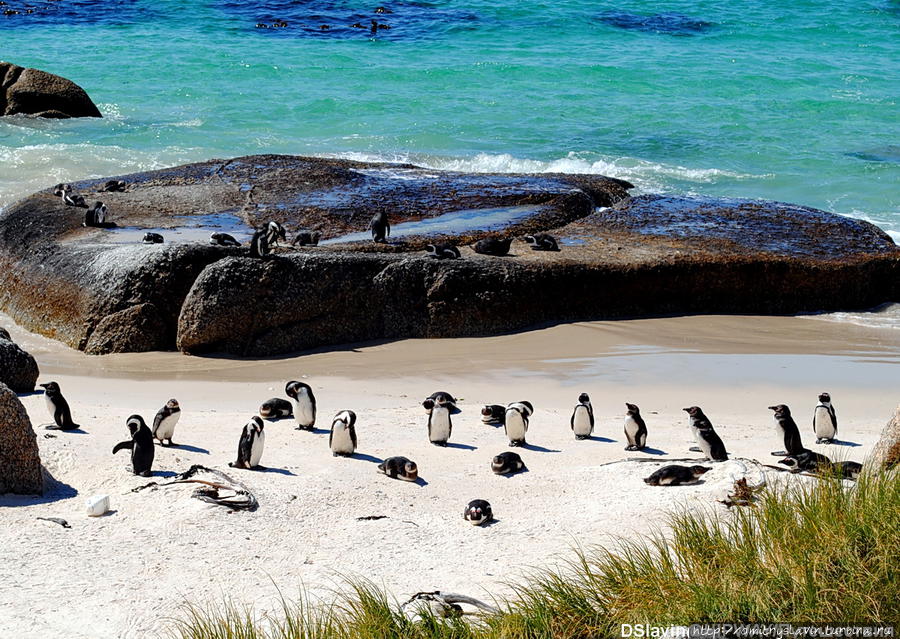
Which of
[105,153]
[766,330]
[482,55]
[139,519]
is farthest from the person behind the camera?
[482,55]

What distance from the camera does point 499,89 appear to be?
30094mm

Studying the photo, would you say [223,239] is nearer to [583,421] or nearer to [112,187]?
[112,187]

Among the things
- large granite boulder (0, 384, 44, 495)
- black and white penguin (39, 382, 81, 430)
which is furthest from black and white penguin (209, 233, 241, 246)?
large granite boulder (0, 384, 44, 495)

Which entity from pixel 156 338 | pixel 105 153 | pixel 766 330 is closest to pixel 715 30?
pixel 105 153

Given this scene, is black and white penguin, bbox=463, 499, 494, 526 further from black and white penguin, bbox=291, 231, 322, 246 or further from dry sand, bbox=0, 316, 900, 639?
black and white penguin, bbox=291, 231, 322, 246

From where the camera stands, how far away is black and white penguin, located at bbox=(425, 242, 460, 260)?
11.1 m

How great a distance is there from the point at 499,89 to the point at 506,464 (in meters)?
24.0

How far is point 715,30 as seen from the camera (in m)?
37.8

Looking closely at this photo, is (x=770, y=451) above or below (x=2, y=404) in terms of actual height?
below

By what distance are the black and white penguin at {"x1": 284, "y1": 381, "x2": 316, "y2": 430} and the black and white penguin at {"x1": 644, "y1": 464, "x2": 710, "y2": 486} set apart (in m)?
2.73

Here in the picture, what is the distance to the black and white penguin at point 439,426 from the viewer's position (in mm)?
7910

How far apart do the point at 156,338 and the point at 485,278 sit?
334 cm

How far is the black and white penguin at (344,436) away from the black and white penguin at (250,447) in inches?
24.2

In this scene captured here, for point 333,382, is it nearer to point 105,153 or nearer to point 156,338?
point 156,338
